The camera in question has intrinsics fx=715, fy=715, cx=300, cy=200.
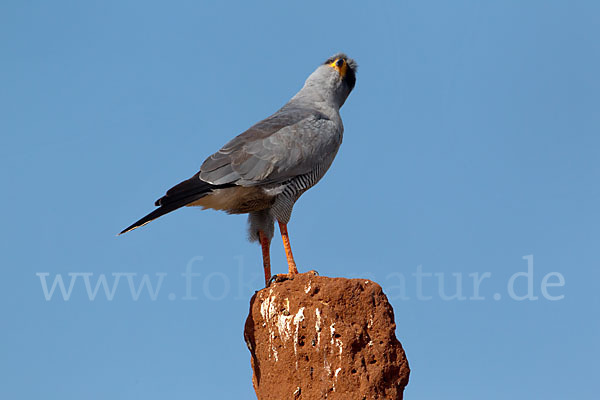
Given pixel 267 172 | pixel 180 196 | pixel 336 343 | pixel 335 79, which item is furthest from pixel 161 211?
pixel 335 79

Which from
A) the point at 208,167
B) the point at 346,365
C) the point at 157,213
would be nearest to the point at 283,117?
the point at 208,167

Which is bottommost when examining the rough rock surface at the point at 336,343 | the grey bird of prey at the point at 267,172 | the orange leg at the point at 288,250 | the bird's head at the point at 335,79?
the rough rock surface at the point at 336,343

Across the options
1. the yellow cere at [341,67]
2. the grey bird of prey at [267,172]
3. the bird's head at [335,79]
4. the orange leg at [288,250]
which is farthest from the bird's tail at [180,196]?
the yellow cere at [341,67]

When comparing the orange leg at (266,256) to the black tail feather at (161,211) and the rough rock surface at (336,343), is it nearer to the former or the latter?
the black tail feather at (161,211)

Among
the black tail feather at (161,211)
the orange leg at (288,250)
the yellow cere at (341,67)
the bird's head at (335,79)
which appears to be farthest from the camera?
the yellow cere at (341,67)

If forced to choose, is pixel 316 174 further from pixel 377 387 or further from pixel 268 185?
pixel 377 387

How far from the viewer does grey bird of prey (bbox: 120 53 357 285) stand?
29.9ft

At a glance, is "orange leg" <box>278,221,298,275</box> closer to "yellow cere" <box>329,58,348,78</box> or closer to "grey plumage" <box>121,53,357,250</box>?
"grey plumage" <box>121,53,357,250</box>

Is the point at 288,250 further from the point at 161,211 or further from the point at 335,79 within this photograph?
the point at 335,79

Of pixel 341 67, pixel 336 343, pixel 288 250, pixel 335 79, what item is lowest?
pixel 336 343

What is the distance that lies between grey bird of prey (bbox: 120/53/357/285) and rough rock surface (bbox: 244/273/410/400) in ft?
4.37

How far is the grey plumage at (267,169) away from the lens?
9.12 metres

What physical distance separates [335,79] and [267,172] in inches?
101

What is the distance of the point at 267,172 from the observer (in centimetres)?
930
